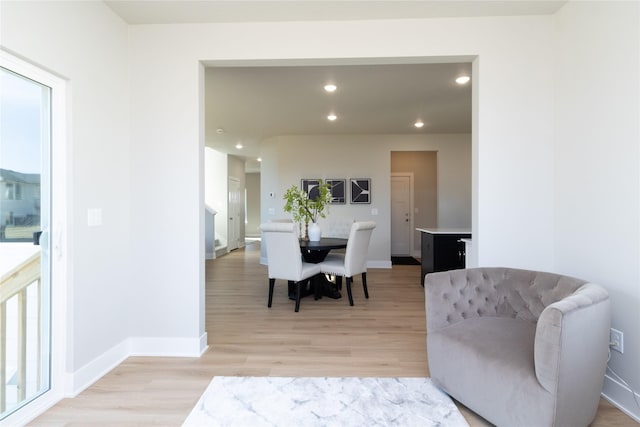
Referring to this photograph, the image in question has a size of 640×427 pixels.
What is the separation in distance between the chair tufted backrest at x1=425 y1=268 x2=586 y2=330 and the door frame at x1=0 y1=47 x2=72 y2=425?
227 cm

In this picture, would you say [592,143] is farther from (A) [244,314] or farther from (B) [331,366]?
(A) [244,314]

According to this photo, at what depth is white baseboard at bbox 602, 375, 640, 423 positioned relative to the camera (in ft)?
5.74

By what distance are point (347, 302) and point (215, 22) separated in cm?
313

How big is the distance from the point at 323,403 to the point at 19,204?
6.55 ft

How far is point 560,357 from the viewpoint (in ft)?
4.59

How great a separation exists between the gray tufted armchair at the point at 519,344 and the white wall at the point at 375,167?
4106 millimetres

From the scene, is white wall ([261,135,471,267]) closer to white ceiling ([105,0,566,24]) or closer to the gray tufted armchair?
white ceiling ([105,0,566,24])

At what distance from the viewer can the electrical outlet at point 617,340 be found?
184 cm

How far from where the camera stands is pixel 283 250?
3541mm

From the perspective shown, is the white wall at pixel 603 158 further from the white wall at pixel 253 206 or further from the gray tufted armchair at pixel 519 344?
the white wall at pixel 253 206

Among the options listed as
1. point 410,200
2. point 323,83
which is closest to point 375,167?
point 410,200

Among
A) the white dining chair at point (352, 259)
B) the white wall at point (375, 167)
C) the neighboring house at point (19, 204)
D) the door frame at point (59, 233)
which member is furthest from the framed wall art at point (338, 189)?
the neighboring house at point (19, 204)

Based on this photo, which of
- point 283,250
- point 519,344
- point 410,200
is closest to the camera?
point 519,344

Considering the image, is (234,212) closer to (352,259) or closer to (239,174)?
(239,174)
